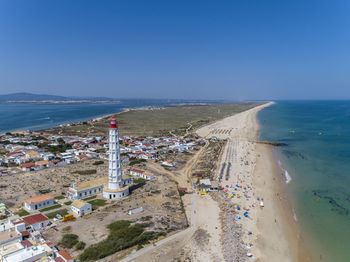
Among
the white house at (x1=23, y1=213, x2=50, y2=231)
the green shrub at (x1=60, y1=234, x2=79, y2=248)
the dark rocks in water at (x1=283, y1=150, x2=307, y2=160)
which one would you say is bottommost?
the green shrub at (x1=60, y1=234, x2=79, y2=248)

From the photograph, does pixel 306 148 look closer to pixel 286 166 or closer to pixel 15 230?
pixel 286 166

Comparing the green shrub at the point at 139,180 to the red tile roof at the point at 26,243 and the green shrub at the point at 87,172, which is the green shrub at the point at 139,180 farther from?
the red tile roof at the point at 26,243

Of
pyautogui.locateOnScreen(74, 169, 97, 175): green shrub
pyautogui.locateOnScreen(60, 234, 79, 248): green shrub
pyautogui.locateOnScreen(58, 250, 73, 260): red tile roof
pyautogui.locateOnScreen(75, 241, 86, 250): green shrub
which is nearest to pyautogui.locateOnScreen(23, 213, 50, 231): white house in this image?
pyautogui.locateOnScreen(60, 234, 79, 248): green shrub

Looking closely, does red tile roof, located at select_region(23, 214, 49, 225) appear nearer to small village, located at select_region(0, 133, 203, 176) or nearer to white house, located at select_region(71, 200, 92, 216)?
white house, located at select_region(71, 200, 92, 216)

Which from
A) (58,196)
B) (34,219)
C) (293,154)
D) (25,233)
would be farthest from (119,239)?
(293,154)

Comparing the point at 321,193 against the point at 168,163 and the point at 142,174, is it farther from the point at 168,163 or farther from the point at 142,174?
the point at 142,174

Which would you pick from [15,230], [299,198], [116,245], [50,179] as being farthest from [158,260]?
[50,179]
